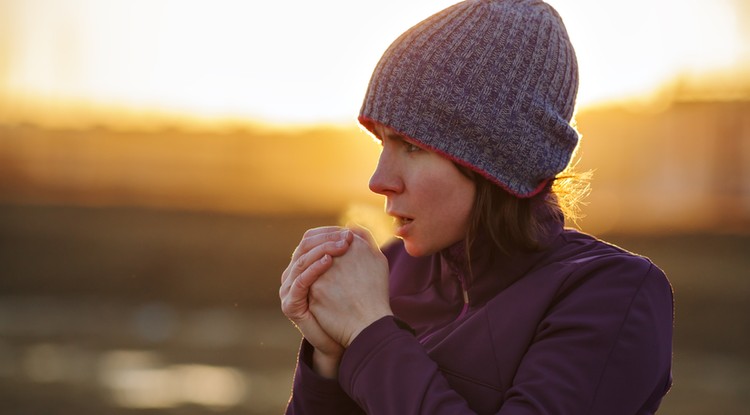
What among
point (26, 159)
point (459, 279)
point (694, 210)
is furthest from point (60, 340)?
point (26, 159)

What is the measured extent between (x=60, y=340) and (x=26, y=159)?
12.5 metres

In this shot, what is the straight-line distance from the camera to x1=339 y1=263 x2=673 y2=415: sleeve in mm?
1520

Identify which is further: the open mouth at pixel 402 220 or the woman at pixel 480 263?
the open mouth at pixel 402 220

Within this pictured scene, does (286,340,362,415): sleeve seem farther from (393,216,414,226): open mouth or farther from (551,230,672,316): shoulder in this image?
(551,230,672,316): shoulder

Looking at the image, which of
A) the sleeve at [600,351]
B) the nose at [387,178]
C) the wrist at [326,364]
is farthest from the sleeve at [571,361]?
the nose at [387,178]

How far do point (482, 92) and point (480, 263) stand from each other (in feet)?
0.91

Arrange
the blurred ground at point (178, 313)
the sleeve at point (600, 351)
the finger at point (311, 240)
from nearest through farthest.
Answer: the sleeve at point (600, 351)
the finger at point (311, 240)
the blurred ground at point (178, 313)

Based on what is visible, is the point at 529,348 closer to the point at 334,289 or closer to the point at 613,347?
the point at 613,347

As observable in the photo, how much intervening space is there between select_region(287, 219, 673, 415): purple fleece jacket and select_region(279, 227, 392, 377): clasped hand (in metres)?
0.04

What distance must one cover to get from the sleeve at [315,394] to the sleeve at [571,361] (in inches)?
4.4

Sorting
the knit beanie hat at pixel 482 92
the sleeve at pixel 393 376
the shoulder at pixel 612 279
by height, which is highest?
the knit beanie hat at pixel 482 92

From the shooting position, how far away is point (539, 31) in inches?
68.8

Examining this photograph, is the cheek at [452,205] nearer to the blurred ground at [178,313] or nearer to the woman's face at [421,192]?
the woman's face at [421,192]

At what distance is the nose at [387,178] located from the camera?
168 cm
